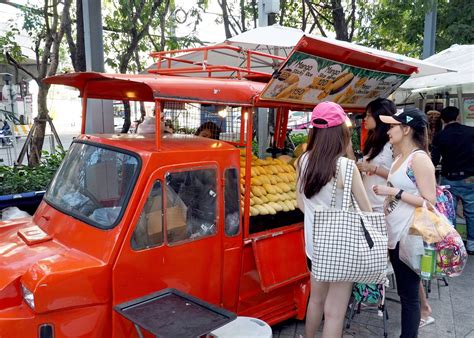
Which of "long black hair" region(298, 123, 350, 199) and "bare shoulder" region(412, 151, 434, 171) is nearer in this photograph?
"long black hair" region(298, 123, 350, 199)

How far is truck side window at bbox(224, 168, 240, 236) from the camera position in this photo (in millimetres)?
3033

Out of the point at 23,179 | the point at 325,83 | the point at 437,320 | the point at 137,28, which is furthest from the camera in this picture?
the point at 137,28

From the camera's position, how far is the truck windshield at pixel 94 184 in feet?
8.73

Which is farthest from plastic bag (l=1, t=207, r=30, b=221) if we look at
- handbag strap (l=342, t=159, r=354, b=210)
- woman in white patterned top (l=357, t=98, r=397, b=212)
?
woman in white patterned top (l=357, t=98, r=397, b=212)

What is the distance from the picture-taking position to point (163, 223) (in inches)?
105

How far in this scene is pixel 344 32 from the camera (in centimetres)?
1013

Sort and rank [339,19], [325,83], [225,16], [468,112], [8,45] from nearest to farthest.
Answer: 1. [325,83]
2. [468,112]
3. [8,45]
4. [339,19]
5. [225,16]

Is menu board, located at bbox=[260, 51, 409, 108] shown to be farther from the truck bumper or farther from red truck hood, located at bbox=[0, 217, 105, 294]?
the truck bumper

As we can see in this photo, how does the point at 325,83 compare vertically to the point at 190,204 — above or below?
above

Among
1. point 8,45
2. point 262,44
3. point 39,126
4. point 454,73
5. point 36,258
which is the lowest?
point 36,258

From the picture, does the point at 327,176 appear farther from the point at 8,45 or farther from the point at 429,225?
the point at 8,45

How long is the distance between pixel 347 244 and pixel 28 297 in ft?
6.04

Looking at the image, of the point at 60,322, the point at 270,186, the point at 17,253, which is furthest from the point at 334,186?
the point at 17,253

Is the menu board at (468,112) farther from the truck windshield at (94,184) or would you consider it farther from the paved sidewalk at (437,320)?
the truck windshield at (94,184)
